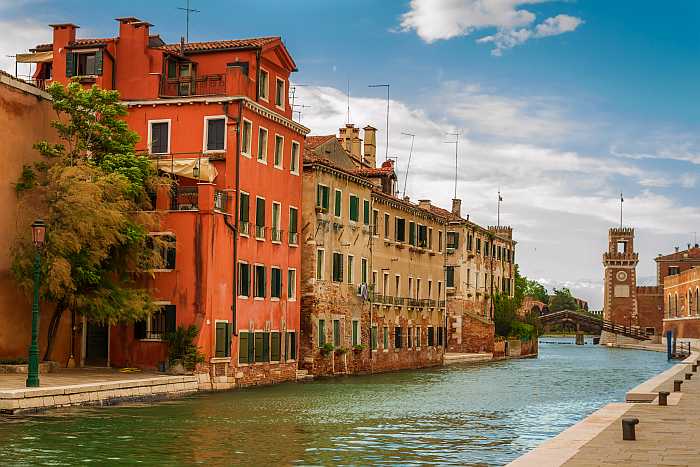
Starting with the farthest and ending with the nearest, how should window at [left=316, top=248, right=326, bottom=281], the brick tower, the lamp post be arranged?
the brick tower → window at [left=316, top=248, right=326, bottom=281] → the lamp post

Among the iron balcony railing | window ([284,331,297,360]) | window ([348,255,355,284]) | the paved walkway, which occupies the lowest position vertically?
the paved walkway

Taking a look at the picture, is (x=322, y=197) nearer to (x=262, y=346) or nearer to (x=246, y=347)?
(x=262, y=346)

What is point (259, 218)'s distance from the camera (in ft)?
125

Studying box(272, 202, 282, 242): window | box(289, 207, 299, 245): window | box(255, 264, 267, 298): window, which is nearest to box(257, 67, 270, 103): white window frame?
box(272, 202, 282, 242): window

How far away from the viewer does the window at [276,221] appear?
1555 inches

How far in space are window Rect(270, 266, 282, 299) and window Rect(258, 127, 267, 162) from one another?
4158 millimetres

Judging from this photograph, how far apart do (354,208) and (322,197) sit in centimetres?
367

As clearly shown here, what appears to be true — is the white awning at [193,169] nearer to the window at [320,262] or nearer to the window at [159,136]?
the window at [159,136]

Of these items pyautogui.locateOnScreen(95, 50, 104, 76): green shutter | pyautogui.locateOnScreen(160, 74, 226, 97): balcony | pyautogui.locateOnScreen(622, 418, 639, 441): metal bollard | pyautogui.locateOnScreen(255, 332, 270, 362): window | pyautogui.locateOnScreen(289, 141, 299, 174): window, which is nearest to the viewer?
pyautogui.locateOnScreen(622, 418, 639, 441): metal bollard

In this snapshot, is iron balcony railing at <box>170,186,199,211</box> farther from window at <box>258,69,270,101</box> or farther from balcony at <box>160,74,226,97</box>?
window at <box>258,69,270,101</box>

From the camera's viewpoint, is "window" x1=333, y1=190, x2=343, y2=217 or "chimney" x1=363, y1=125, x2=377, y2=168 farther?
"chimney" x1=363, y1=125, x2=377, y2=168

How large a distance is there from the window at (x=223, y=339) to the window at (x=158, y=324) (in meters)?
1.45

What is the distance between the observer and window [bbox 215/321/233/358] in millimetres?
34969

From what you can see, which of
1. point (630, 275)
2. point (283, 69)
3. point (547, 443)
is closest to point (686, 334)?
point (630, 275)
